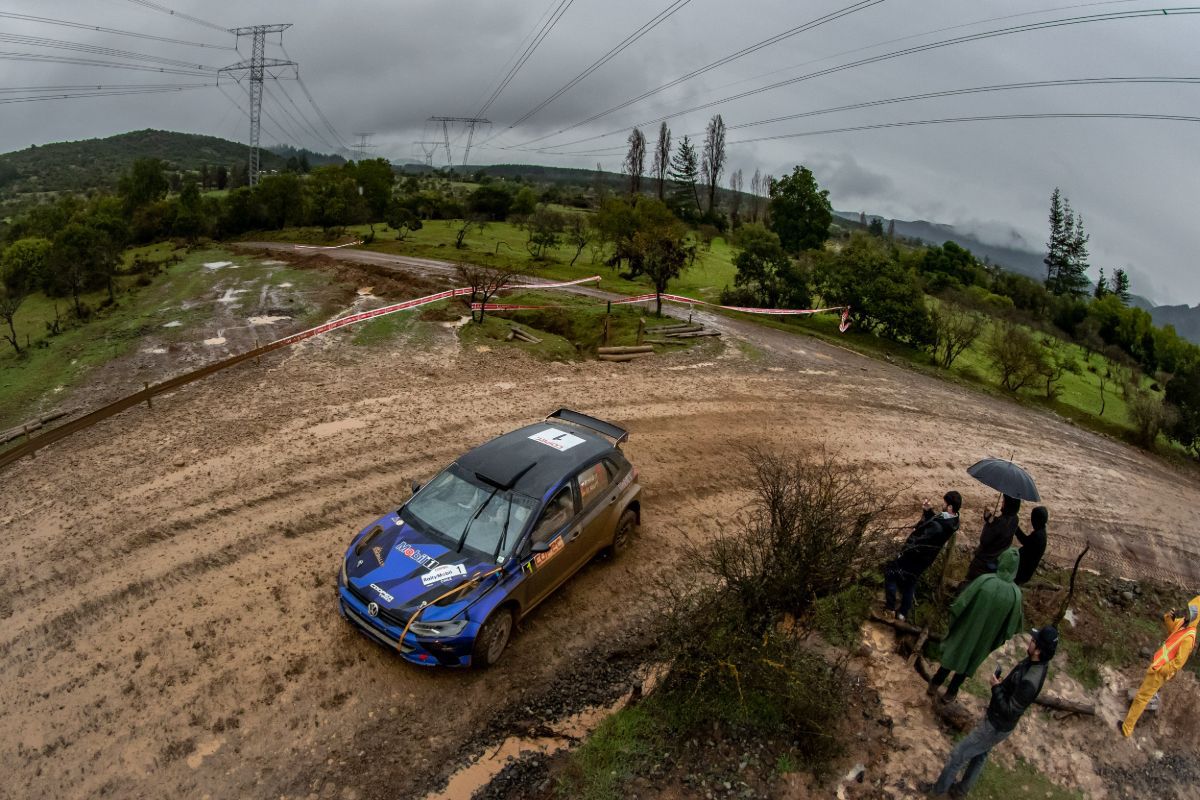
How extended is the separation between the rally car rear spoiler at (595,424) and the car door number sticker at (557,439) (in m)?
0.77

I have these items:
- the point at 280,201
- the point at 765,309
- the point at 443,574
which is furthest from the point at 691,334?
the point at 280,201

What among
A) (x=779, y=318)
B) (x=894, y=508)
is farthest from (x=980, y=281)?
(x=894, y=508)

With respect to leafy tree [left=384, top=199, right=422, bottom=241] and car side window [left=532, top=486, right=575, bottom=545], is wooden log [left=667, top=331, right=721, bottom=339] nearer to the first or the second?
car side window [left=532, top=486, right=575, bottom=545]

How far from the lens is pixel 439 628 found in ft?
20.0

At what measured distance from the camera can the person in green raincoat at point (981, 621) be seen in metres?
5.58

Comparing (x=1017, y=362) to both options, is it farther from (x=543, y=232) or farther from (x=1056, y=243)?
(x=1056, y=243)

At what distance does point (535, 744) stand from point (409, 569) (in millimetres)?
2159

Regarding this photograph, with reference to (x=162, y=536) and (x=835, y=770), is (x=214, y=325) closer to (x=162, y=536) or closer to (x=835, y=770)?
(x=162, y=536)

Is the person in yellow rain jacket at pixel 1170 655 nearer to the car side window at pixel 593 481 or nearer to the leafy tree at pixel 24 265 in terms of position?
the car side window at pixel 593 481

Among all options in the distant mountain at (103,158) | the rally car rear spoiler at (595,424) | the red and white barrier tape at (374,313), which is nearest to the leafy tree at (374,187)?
the red and white barrier tape at (374,313)

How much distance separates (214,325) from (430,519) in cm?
1558

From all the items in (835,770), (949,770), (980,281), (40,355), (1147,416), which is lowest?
(40,355)

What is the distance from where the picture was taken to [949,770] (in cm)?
531

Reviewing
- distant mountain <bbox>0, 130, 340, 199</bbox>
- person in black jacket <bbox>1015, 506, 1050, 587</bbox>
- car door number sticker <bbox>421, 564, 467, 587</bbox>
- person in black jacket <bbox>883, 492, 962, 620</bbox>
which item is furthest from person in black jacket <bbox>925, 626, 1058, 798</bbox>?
distant mountain <bbox>0, 130, 340, 199</bbox>
